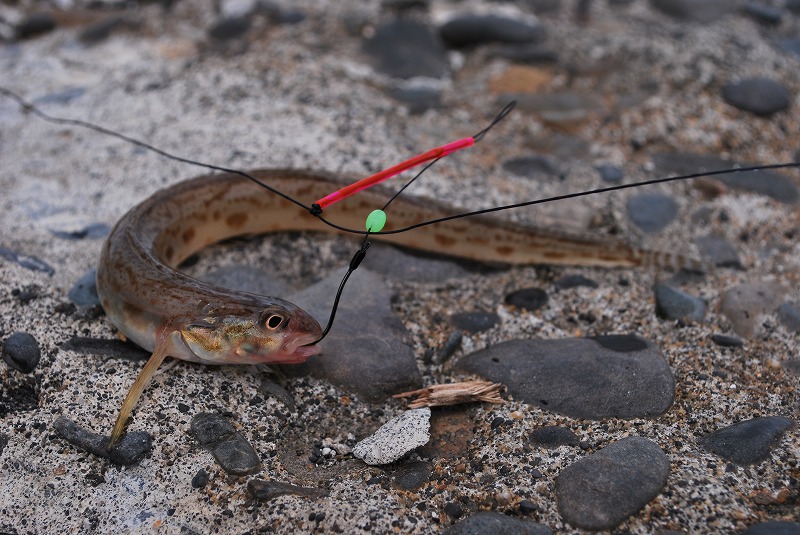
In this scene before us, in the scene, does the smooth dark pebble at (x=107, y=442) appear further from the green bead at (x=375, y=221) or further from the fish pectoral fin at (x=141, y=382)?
the green bead at (x=375, y=221)

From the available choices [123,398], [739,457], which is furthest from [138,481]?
[739,457]

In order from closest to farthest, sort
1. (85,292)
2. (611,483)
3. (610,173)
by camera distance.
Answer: (611,483) < (85,292) < (610,173)

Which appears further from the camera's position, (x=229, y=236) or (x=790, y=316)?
(x=229, y=236)

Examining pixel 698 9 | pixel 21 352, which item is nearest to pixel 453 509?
pixel 21 352

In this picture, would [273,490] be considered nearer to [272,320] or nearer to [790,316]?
[272,320]

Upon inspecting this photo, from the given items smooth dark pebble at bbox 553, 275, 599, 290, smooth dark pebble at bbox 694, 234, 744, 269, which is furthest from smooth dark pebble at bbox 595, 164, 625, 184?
smooth dark pebble at bbox 553, 275, 599, 290

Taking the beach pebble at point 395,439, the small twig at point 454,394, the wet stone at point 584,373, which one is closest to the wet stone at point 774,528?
the wet stone at point 584,373

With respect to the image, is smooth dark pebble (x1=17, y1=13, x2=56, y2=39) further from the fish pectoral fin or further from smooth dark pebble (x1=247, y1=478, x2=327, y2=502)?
smooth dark pebble (x1=247, y1=478, x2=327, y2=502)
